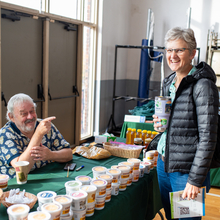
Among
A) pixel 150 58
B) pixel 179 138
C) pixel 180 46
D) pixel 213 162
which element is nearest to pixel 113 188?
pixel 179 138

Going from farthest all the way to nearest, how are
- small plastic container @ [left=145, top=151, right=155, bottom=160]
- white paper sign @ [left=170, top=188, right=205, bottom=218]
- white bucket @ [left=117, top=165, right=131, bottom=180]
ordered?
small plastic container @ [left=145, top=151, right=155, bottom=160] → white bucket @ [left=117, top=165, right=131, bottom=180] → white paper sign @ [left=170, top=188, right=205, bottom=218]

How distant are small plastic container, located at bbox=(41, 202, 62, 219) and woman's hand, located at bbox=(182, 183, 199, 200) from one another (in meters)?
0.70

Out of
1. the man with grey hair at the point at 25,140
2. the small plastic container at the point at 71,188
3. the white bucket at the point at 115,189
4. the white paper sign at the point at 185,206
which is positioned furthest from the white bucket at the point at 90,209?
the man with grey hair at the point at 25,140

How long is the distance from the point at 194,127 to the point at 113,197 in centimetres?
60

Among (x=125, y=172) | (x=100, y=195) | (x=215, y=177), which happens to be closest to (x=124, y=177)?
(x=125, y=172)

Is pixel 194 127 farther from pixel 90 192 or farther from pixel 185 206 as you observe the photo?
pixel 90 192

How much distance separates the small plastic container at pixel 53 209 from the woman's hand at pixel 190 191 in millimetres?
699

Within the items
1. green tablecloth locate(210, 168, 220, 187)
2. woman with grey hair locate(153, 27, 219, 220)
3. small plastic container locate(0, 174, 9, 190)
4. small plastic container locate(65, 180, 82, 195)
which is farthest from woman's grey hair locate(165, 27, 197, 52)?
green tablecloth locate(210, 168, 220, 187)

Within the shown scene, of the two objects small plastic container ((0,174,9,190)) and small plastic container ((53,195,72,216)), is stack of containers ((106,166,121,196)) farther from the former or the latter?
small plastic container ((0,174,9,190))

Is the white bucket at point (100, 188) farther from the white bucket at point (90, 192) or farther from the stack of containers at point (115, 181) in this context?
the stack of containers at point (115, 181)

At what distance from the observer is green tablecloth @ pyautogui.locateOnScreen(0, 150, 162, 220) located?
146 cm

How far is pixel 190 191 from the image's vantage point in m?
1.41

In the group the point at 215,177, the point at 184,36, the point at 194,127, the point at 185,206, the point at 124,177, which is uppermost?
the point at 184,36

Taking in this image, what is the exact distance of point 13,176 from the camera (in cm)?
184
